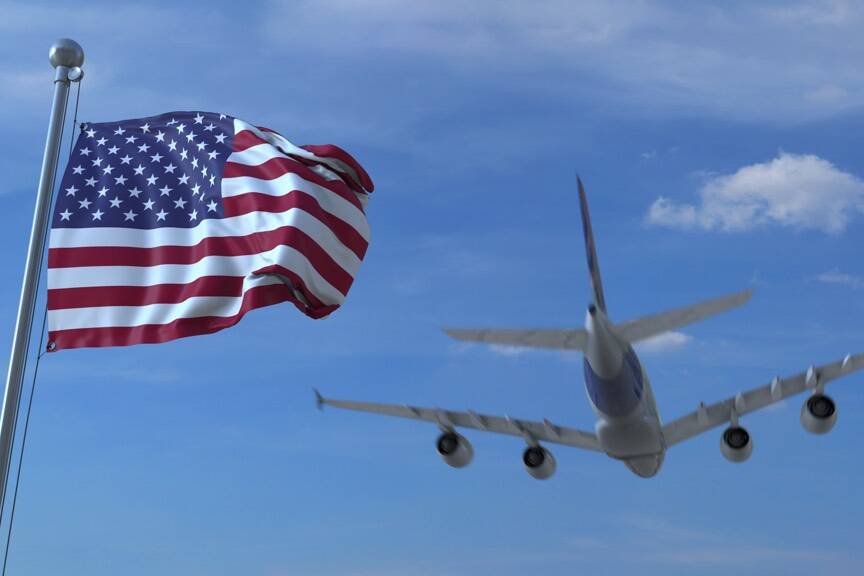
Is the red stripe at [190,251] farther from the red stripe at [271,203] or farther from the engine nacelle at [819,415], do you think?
the engine nacelle at [819,415]

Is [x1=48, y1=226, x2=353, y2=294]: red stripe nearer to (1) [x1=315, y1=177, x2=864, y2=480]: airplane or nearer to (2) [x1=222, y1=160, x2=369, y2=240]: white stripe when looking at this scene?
(2) [x1=222, y1=160, x2=369, y2=240]: white stripe

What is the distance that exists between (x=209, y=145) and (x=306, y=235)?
259 cm

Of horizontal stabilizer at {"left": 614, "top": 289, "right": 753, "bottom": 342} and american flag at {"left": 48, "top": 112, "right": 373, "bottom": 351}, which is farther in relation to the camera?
horizontal stabilizer at {"left": 614, "top": 289, "right": 753, "bottom": 342}

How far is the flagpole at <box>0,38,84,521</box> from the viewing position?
10.8 meters

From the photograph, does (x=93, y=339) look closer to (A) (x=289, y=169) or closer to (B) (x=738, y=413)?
(A) (x=289, y=169)

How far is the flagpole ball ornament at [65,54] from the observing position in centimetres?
1208

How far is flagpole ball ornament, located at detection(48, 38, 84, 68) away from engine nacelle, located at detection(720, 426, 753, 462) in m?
29.4

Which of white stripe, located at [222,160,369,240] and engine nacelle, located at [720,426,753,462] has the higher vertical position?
white stripe, located at [222,160,369,240]

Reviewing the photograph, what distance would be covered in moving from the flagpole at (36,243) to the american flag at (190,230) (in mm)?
1983

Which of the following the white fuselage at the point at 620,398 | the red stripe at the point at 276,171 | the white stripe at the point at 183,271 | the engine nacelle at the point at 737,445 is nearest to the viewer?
the white stripe at the point at 183,271

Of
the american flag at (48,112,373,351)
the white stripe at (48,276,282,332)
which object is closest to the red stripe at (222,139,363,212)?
the american flag at (48,112,373,351)

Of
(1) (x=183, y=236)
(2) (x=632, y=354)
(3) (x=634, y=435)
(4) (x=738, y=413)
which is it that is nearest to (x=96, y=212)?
(1) (x=183, y=236)

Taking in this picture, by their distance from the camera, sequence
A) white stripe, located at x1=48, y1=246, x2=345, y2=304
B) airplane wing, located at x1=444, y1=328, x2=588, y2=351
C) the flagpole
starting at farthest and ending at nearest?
airplane wing, located at x1=444, y1=328, x2=588, y2=351, white stripe, located at x1=48, y1=246, x2=345, y2=304, the flagpole

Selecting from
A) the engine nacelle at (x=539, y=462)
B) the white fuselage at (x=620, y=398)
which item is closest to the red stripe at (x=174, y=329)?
the white fuselage at (x=620, y=398)
